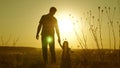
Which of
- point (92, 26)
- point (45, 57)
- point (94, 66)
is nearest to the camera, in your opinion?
point (94, 66)

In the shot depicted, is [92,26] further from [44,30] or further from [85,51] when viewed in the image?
[44,30]

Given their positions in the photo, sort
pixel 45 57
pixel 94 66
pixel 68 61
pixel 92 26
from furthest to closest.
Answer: pixel 45 57, pixel 92 26, pixel 94 66, pixel 68 61

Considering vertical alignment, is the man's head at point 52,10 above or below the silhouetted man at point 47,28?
above

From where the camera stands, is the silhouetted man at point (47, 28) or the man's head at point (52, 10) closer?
the man's head at point (52, 10)

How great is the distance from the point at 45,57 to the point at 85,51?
1321mm

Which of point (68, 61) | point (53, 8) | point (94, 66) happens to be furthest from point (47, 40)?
point (68, 61)

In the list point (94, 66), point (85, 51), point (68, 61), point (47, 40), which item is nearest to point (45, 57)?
point (47, 40)

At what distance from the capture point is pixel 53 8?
12.3 meters

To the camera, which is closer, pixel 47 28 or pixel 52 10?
pixel 52 10

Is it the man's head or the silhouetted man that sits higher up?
the man's head

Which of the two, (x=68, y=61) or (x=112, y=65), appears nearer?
(x=68, y=61)

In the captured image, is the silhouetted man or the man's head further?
the silhouetted man

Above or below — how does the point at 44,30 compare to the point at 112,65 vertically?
above

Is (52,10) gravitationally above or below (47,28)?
above
